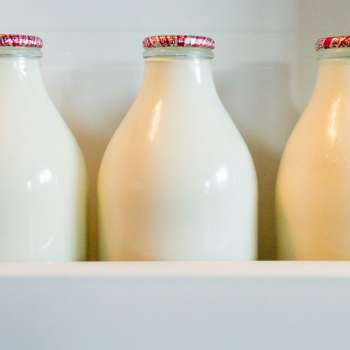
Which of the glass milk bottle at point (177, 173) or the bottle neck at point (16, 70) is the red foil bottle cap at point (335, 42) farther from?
the bottle neck at point (16, 70)

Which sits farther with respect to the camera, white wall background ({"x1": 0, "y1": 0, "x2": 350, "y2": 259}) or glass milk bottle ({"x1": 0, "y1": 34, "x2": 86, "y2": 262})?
white wall background ({"x1": 0, "y1": 0, "x2": 350, "y2": 259})

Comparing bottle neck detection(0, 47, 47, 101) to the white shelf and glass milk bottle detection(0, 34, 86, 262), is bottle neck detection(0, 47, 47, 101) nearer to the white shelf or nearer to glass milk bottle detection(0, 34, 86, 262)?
glass milk bottle detection(0, 34, 86, 262)

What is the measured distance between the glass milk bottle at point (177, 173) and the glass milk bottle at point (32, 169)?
1.1 inches

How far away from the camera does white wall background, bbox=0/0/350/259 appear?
1.75ft

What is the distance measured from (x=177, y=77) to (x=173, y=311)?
0.16 metres

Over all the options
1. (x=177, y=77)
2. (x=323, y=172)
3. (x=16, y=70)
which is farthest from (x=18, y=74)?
(x=323, y=172)

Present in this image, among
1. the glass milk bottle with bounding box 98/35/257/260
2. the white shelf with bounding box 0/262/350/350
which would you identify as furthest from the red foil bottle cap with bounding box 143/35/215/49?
the white shelf with bounding box 0/262/350/350

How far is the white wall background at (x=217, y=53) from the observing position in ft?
1.75

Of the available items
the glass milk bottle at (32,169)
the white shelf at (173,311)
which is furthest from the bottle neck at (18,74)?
the white shelf at (173,311)

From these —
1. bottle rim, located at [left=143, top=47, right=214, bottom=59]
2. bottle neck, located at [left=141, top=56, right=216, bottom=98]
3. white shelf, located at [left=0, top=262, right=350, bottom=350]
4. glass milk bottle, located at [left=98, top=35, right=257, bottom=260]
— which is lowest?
white shelf, located at [left=0, top=262, right=350, bottom=350]

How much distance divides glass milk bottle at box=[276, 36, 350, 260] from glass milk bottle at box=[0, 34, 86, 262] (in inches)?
6.2

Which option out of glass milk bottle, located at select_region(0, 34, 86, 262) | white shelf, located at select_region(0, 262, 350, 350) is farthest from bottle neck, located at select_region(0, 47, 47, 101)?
white shelf, located at select_region(0, 262, 350, 350)

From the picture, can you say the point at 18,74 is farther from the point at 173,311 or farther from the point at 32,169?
the point at 173,311

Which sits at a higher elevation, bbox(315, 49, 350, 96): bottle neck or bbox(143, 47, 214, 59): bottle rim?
bbox(143, 47, 214, 59): bottle rim
